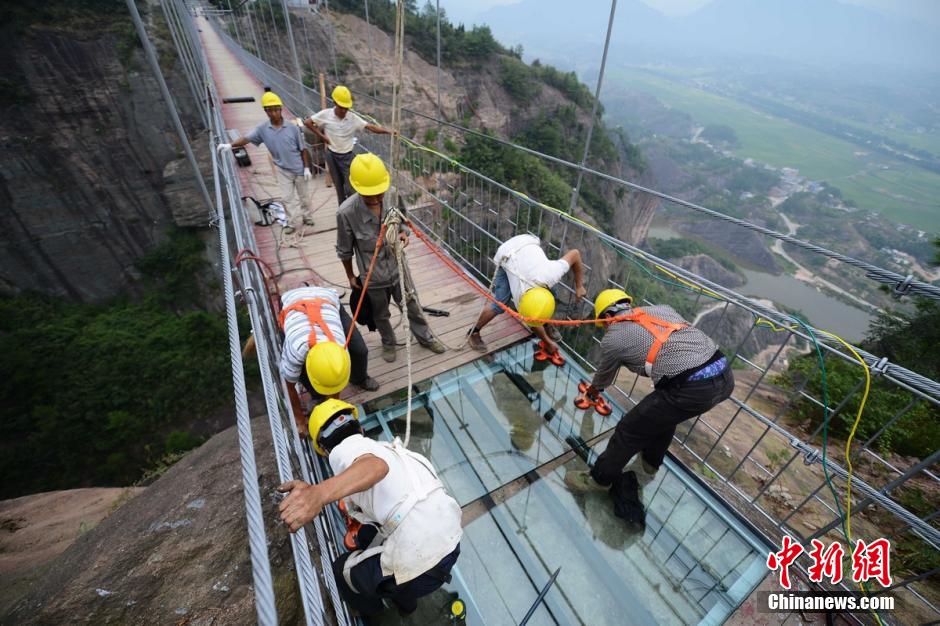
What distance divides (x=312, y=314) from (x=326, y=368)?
0.51 m

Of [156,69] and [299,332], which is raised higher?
[156,69]

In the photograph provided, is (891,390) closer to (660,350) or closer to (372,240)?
(660,350)

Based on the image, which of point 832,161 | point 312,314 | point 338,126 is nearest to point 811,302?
point 338,126

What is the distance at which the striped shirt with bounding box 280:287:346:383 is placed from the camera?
2.76 meters

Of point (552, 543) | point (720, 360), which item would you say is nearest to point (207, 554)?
point (552, 543)

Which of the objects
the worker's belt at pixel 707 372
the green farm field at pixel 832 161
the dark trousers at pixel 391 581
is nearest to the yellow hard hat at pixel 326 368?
the dark trousers at pixel 391 581

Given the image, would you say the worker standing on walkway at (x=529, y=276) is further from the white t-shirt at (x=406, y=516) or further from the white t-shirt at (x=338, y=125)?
the white t-shirt at (x=338, y=125)

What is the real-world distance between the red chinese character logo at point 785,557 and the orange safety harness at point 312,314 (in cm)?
366

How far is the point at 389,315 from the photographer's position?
409cm

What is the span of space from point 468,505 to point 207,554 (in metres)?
2.22

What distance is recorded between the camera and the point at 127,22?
21516mm

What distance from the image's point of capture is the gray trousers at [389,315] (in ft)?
12.8

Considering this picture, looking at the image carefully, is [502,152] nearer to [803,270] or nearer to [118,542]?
[118,542]

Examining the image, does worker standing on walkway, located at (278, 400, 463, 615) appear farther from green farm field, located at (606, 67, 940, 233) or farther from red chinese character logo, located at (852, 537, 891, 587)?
green farm field, located at (606, 67, 940, 233)
